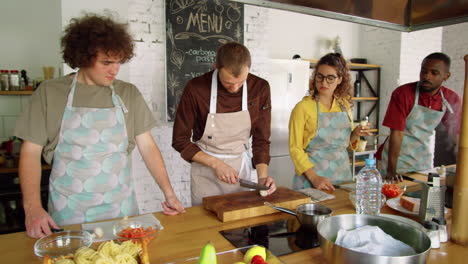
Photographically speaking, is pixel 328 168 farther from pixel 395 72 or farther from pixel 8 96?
pixel 395 72

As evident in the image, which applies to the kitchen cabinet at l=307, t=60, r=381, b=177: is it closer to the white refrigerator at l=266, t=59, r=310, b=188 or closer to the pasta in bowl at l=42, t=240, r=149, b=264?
the white refrigerator at l=266, t=59, r=310, b=188

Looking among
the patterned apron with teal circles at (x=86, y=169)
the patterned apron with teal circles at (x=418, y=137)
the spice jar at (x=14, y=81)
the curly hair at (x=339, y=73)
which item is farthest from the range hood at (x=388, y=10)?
the spice jar at (x=14, y=81)

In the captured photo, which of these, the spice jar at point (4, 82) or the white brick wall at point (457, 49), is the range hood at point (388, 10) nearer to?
the spice jar at point (4, 82)

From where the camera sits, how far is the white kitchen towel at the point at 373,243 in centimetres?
105

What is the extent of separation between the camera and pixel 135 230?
4.16 feet

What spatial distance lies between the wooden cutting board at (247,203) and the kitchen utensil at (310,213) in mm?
56

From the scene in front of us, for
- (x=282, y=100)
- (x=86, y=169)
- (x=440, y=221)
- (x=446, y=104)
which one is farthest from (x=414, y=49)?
(x=86, y=169)

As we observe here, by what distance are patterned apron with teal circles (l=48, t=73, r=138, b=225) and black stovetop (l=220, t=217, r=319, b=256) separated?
28.5 inches

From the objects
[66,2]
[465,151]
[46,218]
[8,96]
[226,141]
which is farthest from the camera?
[8,96]

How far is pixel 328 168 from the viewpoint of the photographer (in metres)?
2.38

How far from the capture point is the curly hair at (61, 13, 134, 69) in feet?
5.35

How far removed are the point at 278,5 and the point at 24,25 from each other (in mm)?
3216

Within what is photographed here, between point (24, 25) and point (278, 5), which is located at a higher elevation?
point (24, 25)

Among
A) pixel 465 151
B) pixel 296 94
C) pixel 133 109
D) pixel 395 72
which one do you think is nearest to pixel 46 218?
pixel 133 109
